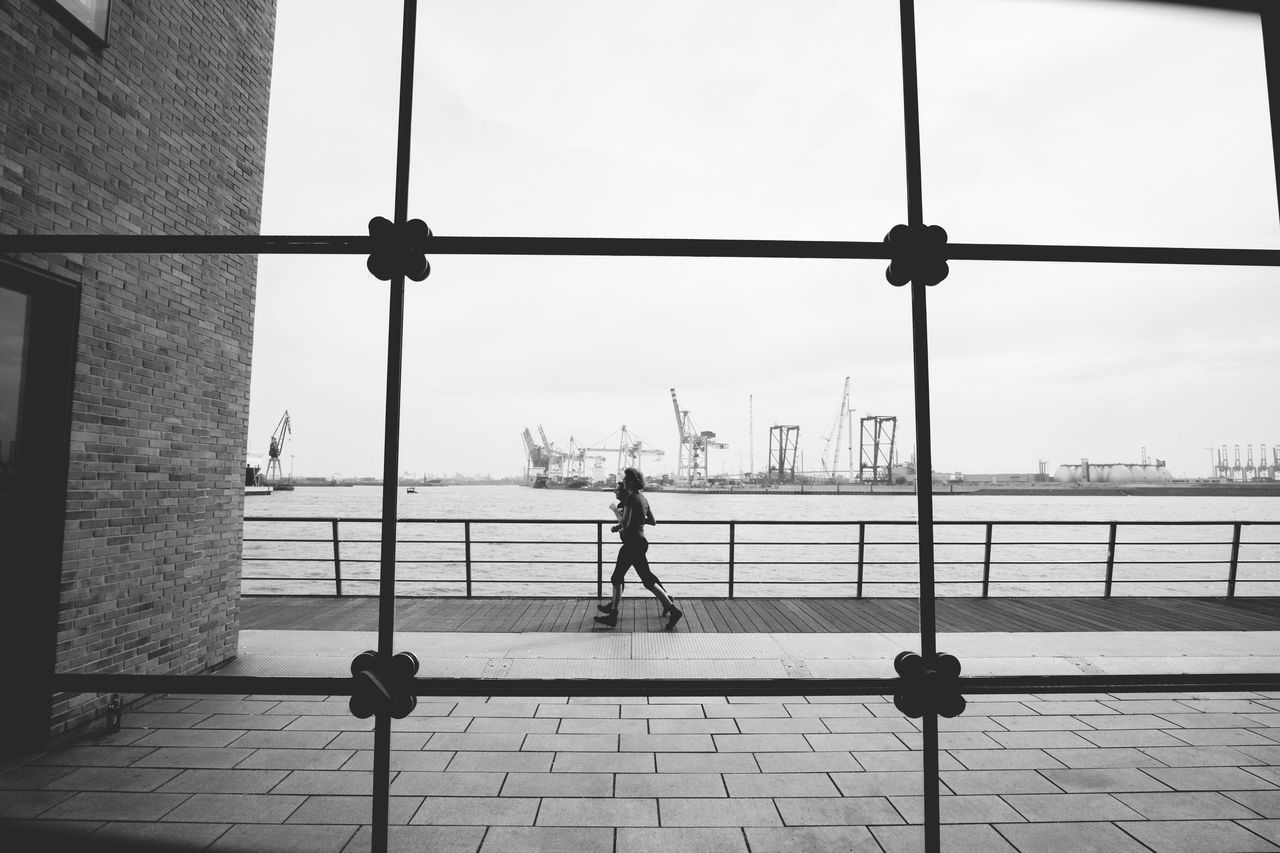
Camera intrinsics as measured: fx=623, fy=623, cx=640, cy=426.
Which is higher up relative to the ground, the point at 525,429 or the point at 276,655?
the point at 525,429

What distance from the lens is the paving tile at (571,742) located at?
303 centimetres

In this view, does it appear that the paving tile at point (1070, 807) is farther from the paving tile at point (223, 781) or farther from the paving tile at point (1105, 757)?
the paving tile at point (223, 781)

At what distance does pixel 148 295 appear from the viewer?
12.3 feet

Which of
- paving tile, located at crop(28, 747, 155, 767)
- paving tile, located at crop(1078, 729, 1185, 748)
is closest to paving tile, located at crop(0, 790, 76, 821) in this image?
paving tile, located at crop(28, 747, 155, 767)

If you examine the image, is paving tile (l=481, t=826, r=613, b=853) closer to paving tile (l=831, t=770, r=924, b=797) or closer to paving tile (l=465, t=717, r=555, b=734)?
paving tile (l=465, t=717, r=555, b=734)

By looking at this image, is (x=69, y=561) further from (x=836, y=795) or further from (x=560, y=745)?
(x=836, y=795)

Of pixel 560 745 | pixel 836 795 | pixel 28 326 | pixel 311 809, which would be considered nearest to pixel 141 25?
pixel 28 326

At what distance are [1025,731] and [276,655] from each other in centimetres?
477

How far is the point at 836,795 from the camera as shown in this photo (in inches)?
103

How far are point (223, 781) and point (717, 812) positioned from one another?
6.96 feet

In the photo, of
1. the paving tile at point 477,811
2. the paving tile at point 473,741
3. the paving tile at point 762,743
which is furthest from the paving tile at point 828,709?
the paving tile at point 477,811

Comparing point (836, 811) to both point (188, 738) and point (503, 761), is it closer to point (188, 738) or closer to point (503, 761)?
point (503, 761)

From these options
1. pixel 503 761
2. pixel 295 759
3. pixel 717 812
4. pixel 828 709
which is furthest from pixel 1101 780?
pixel 295 759

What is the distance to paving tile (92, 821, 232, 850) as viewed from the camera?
217 centimetres
